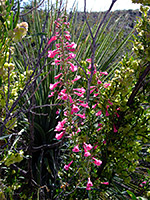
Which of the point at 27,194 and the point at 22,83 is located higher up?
the point at 22,83

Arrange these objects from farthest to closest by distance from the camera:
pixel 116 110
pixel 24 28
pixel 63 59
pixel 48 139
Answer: pixel 48 139 < pixel 116 110 < pixel 63 59 < pixel 24 28

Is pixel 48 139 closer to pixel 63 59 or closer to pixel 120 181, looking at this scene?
pixel 120 181

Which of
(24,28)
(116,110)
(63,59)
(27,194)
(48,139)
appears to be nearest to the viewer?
(24,28)

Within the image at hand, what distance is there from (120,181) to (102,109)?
0.70 m

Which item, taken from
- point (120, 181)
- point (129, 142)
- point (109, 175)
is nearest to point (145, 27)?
point (129, 142)

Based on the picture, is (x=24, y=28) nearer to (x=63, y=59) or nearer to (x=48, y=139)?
(x=63, y=59)

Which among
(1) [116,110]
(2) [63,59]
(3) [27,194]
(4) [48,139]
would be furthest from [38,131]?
(2) [63,59]

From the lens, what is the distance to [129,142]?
94 centimetres

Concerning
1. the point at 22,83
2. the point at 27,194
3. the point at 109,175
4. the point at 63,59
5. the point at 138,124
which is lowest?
the point at 27,194

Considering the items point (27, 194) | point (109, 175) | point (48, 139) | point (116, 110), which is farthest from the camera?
point (48, 139)

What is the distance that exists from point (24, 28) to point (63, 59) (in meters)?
0.25

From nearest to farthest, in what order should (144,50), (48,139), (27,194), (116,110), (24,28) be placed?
(24,28) < (144,50) < (116,110) < (27,194) < (48,139)

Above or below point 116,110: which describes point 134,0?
above

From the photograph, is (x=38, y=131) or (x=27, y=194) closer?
(x=27, y=194)
